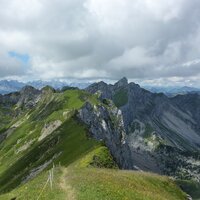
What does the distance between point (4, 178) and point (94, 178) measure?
432ft

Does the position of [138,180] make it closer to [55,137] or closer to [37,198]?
[37,198]

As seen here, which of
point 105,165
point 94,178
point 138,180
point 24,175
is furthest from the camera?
point 24,175

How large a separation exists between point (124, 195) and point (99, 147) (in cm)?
7038

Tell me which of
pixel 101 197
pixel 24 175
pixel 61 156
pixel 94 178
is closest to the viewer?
pixel 101 197

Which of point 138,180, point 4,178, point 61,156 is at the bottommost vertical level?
point 4,178

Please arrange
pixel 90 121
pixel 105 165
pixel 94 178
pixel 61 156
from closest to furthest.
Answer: pixel 94 178 < pixel 105 165 < pixel 61 156 < pixel 90 121

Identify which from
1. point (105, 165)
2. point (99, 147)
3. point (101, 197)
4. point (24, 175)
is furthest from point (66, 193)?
point (24, 175)

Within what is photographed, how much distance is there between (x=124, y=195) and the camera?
44250 millimetres

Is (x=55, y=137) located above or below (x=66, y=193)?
below

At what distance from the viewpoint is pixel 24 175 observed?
153 m

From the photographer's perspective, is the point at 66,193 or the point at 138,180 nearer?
the point at 66,193

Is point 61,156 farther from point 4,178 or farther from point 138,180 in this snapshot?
point 138,180

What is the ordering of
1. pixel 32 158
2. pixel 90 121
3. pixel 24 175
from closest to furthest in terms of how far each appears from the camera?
1. pixel 24 175
2. pixel 32 158
3. pixel 90 121

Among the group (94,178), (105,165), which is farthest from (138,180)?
(105,165)
